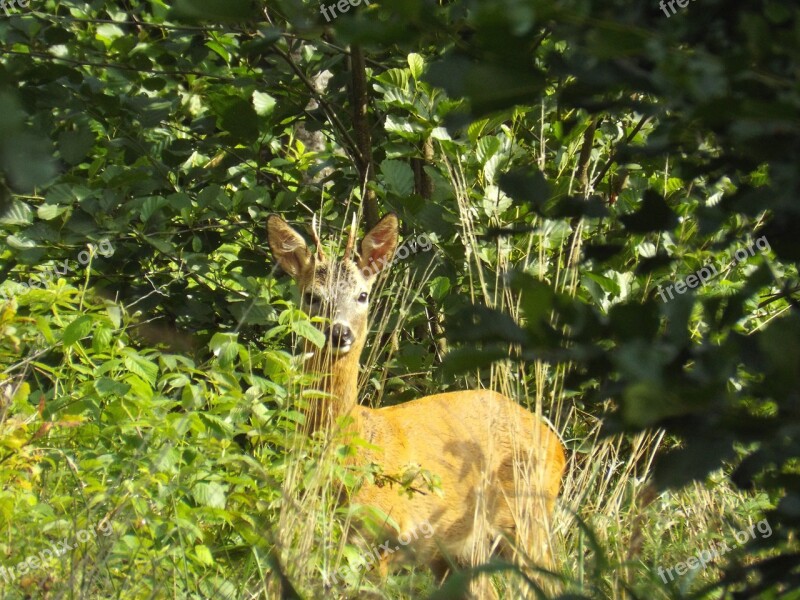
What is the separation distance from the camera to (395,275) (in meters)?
6.22

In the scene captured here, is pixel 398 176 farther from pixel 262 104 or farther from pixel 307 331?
pixel 307 331

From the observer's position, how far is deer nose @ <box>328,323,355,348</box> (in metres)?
5.71

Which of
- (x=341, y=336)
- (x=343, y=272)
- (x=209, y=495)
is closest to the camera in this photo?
(x=209, y=495)

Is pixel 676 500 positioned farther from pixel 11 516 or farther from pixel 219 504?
pixel 11 516

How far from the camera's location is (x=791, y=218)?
148 centimetres

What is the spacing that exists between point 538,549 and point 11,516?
63.6 inches

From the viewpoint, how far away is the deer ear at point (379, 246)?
590cm

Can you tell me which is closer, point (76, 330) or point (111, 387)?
point (111, 387)
